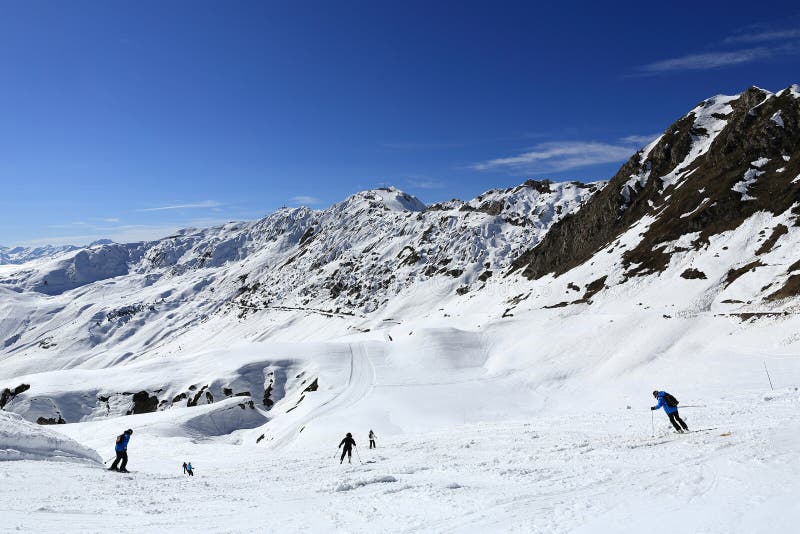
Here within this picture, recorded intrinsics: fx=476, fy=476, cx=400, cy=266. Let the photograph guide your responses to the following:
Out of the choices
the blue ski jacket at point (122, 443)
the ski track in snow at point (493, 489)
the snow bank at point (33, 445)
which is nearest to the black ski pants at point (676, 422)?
the ski track in snow at point (493, 489)

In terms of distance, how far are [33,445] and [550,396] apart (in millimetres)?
34716

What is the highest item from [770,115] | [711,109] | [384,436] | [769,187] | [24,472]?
[711,109]

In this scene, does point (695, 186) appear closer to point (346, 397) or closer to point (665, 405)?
point (346, 397)

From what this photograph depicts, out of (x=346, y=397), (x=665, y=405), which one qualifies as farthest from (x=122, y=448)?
(x=346, y=397)

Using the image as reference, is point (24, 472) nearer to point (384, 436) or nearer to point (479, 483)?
point (479, 483)

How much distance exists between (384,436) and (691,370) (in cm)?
2328

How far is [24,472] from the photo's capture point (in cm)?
1639

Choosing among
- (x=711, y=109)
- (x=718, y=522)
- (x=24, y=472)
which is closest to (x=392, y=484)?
(x=718, y=522)

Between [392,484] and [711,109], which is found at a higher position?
[711,109]

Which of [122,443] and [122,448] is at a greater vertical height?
[122,443]

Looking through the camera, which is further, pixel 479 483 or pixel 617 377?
pixel 617 377

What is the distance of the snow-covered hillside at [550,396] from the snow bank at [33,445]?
7.89 feet

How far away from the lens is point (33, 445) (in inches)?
806

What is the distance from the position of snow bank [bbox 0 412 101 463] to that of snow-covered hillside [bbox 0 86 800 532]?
2.41 metres
